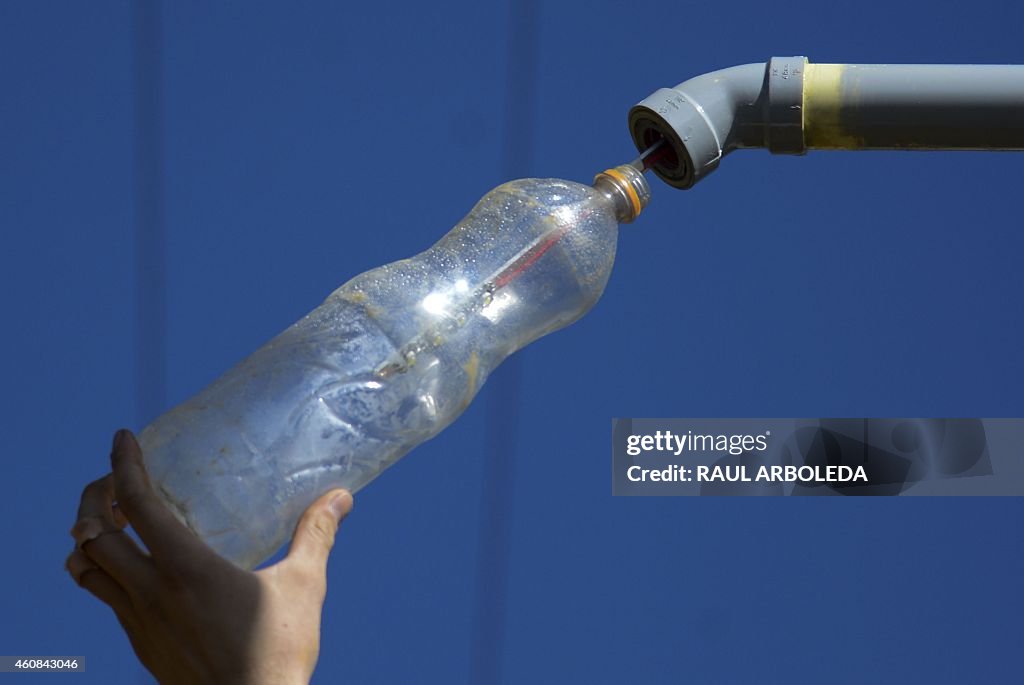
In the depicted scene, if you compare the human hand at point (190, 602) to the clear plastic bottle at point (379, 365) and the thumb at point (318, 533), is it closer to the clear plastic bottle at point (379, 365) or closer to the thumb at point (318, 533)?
the thumb at point (318, 533)

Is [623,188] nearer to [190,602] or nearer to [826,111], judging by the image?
[826,111]

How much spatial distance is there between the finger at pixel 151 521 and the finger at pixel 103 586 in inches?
1.4

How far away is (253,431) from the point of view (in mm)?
1229

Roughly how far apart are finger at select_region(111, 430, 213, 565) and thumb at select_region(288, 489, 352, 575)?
75 mm

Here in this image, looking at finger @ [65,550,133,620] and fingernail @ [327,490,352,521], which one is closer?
finger @ [65,550,133,620]

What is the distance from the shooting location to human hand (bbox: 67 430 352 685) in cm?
78

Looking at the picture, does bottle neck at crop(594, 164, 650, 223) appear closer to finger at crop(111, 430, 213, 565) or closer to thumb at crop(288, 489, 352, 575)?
thumb at crop(288, 489, 352, 575)

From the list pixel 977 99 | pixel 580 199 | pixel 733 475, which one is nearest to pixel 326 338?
pixel 580 199

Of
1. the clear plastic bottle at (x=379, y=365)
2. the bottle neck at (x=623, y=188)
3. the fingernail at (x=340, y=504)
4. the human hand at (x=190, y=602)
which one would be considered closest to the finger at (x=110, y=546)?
the human hand at (x=190, y=602)

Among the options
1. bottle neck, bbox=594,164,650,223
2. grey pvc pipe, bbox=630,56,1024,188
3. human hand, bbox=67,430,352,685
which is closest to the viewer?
human hand, bbox=67,430,352,685

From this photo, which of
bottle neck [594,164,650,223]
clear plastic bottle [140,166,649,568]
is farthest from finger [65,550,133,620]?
bottle neck [594,164,650,223]

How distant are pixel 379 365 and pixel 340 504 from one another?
0.36 meters

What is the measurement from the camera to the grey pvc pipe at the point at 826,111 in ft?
2.99

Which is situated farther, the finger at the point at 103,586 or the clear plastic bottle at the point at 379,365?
the clear plastic bottle at the point at 379,365
